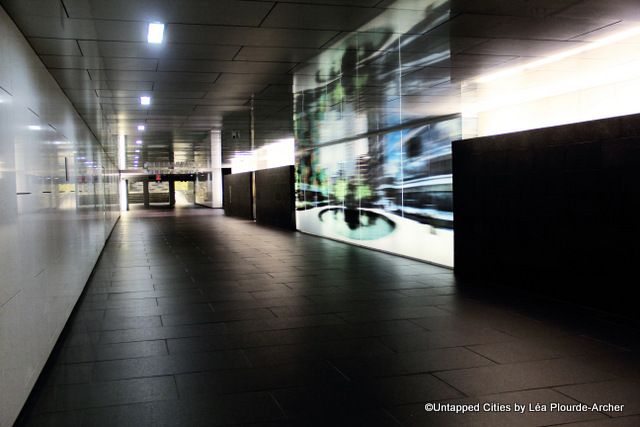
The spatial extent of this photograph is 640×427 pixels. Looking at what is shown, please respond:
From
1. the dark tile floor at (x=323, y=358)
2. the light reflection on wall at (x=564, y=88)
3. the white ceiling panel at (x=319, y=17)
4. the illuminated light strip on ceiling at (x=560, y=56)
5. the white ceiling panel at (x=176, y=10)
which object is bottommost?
the dark tile floor at (x=323, y=358)

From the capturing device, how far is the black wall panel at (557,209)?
602 centimetres

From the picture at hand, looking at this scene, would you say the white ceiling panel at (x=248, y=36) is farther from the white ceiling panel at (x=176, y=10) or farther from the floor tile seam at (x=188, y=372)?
the floor tile seam at (x=188, y=372)

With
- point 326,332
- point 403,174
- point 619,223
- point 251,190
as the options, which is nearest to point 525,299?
point 619,223

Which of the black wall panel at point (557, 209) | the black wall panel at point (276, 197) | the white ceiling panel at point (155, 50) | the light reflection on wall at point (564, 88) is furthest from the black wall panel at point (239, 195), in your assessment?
the white ceiling panel at point (155, 50)

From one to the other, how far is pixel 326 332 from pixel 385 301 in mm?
1671

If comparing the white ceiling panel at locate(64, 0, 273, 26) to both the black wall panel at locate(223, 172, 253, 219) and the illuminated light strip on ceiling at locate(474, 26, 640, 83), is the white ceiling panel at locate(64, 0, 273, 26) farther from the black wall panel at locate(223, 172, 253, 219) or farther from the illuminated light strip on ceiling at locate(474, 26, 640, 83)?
the black wall panel at locate(223, 172, 253, 219)

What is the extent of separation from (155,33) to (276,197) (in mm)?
14672

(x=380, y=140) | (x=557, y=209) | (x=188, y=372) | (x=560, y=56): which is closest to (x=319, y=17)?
(x=560, y=56)

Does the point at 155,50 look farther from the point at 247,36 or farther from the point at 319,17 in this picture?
the point at 319,17

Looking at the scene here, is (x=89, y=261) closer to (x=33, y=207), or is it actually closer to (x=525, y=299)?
(x=33, y=207)

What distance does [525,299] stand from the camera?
712 cm

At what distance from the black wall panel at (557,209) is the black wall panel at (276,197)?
34.9ft

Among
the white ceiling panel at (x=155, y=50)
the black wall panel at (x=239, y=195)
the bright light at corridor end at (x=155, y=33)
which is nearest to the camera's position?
the bright light at corridor end at (x=155, y=33)

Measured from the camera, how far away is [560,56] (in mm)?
7191
